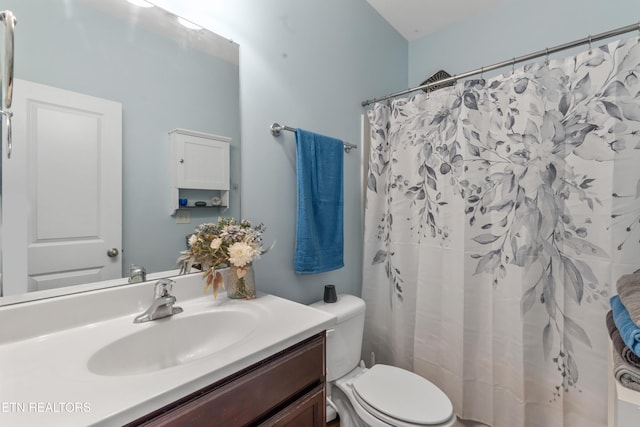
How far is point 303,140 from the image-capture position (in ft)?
4.61

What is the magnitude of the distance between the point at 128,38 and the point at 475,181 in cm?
152

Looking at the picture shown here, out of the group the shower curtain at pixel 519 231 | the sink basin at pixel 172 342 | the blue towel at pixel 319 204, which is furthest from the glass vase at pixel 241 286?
the shower curtain at pixel 519 231

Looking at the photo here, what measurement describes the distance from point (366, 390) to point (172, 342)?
32.4 inches

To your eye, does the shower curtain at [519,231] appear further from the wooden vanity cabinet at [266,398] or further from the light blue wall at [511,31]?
the wooden vanity cabinet at [266,398]

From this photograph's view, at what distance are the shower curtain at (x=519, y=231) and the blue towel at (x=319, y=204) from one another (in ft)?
1.19

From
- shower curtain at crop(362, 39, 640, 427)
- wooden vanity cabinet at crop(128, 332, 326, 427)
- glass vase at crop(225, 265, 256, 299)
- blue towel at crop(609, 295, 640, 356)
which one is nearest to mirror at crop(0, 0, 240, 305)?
glass vase at crop(225, 265, 256, 299)

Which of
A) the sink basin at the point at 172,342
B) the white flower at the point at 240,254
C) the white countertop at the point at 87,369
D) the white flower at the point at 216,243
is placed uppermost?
the white flower at the point at 216,243

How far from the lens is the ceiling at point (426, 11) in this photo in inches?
71.7

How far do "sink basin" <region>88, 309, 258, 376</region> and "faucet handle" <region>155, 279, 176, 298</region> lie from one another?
0.26 feet

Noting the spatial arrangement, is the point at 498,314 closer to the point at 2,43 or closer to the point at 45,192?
the point at 45,192

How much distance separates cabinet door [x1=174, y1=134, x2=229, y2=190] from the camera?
110 centimetres

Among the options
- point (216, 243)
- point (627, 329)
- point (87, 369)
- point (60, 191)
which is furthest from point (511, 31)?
point (87, 369)

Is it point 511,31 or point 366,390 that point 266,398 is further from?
point 511,31

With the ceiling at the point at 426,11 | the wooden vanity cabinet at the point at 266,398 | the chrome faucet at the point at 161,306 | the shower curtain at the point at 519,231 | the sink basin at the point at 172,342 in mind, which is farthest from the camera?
the ceiling at the point at 426,11
